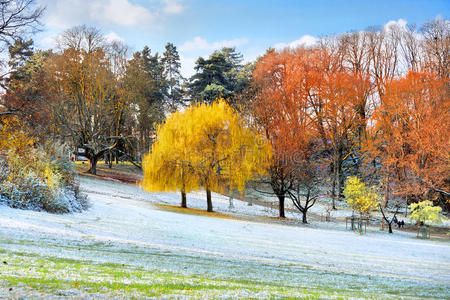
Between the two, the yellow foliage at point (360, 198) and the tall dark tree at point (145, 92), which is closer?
the yellow foliage at point (360, 198)

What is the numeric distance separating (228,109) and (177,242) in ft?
45.8

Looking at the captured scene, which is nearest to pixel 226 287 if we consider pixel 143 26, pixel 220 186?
pixel 220 186

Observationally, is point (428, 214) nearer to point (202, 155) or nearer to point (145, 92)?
point (202, 155)

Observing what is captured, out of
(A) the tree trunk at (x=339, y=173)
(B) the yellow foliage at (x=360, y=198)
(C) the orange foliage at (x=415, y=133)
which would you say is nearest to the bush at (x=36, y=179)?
(B) the yellow foliage at (x=360, y=198)

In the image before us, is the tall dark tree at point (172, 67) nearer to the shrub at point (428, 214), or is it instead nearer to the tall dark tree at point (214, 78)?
the tall dark tree at point (214, 78)

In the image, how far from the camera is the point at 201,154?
20797 millimetres

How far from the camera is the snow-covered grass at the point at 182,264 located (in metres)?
3.92

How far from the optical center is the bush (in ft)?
37.9

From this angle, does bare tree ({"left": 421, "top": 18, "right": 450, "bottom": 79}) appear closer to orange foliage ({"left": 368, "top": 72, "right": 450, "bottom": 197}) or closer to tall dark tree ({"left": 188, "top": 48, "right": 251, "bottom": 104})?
orange foliage ({"left": 368, "top": 72, "right": 450, "bottom": 197})

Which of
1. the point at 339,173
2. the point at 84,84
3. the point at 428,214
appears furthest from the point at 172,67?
the point at 428,214

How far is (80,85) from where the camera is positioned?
29891 millimetres

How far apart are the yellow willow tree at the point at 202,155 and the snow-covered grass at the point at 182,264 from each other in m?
6.60

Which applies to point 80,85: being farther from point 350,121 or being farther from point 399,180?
point 399,180

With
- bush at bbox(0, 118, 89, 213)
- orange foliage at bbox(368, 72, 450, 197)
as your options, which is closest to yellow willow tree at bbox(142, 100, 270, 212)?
bush at bbox(0, 118, 89, 213)
